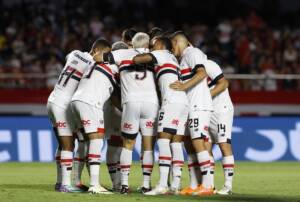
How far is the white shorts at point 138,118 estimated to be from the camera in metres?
14.1

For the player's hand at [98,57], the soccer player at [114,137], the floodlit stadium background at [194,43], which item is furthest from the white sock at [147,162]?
the floodlit stadium background at [194,43]

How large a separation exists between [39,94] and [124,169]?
1223 cm

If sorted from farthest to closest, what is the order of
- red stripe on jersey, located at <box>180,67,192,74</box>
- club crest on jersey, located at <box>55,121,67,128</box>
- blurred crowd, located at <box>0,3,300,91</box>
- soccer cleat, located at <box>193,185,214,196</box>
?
1. blurred crowd, located at <box>0,3,300,91</box>
2. club crest on jersey, located at <box>55,121,67,128</box>
3. red stripe on jersey, located at <box>180,67,192,74</box>
4. soccer cleat, located at <box>193,185,214,196</box>

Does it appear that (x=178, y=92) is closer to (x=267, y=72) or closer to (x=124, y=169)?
(x=124, y=169)

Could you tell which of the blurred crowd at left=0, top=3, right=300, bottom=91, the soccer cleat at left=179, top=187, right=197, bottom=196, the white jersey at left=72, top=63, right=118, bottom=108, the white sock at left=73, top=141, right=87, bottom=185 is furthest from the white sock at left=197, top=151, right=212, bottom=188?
the blurred crowd at left=0, top=3, right=300, bottom=91

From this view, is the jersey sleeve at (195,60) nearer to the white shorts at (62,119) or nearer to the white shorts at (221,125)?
the white shorts at (221,125)

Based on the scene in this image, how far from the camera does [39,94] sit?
25922 millimetres

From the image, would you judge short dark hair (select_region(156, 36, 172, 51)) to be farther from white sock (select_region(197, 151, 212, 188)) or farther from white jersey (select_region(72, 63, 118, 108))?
white sock (select_region(197, 151, 212, 188))

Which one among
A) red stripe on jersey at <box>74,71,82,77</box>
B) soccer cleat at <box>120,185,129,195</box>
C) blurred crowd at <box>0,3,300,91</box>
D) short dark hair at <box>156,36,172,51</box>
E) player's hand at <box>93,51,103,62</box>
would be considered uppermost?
blurred crowd at <box>0,3,300,91</box>

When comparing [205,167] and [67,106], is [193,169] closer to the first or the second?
[205,167]

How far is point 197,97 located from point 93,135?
5.48 feet

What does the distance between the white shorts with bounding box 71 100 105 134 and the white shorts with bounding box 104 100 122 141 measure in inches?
25.4

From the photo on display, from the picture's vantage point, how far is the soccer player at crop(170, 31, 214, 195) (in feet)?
46.5

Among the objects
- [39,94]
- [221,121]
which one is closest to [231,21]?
[39,94]
